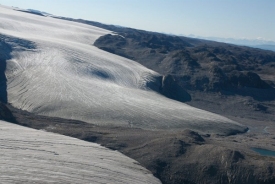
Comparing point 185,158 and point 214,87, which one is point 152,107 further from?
point 214,87

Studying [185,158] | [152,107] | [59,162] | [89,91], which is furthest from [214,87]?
[59,162]

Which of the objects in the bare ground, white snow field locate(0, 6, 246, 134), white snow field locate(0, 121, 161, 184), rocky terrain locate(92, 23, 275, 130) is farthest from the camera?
rocky terrain locate(92, 23, 275, 130)

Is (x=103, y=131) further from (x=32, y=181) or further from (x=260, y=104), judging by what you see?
(x=260, y=104)

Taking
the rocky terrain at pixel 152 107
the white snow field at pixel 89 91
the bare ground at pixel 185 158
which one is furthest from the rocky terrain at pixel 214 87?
the bare ground at pixel 185 158

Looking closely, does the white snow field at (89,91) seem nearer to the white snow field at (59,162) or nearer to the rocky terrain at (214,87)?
the rocky terrain at (214,87)

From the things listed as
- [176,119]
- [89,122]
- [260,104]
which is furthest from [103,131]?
[260,104]

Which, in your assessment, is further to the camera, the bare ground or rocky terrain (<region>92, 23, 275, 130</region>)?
rocky terrain (<region>92, 23, 275, 130</region>)

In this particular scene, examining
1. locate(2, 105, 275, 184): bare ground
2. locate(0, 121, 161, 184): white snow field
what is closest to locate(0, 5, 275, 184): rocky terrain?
locate(2, 105, 275, 184): bare ground

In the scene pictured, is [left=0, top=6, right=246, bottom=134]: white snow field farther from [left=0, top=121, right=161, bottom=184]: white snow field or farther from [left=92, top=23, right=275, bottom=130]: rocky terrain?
[left=0, top=121, right=161, bottom=184]: white snow field
